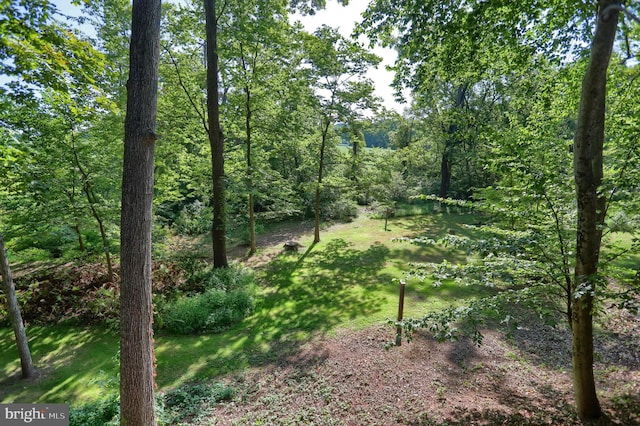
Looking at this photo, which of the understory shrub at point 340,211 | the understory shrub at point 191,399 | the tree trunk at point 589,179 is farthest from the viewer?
the understory shrub at point 340,211

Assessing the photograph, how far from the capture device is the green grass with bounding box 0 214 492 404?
17.4 feet

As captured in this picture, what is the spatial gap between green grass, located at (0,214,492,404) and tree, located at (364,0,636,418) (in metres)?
3.49

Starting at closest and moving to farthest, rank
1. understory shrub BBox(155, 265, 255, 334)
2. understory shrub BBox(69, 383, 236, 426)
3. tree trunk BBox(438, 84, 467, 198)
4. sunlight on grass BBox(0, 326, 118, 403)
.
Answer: understory shrub BBox(69, 383, 236, 426) < sunlight on grass BBox(0, 326, 118, 403) < understory shrub BBox(155, 265, 255, 334) < tree trunk BBox(438, 84, 467, 198)

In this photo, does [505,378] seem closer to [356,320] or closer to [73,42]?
[356,320]

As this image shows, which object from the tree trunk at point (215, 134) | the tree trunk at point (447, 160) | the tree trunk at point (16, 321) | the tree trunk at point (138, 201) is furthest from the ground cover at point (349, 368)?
the tree trunk at point (447, 160)

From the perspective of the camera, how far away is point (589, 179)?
298 cm

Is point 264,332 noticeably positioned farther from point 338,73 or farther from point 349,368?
point 338,73

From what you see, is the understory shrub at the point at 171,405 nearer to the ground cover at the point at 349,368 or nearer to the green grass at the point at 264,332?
the ground cover at the point at 349,368

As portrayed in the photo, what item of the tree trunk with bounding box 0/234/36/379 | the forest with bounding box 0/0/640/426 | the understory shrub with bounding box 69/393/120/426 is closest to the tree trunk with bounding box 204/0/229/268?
the forest with bounding box 0/0/640/426

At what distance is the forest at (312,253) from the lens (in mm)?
3166

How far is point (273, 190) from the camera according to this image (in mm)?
11266

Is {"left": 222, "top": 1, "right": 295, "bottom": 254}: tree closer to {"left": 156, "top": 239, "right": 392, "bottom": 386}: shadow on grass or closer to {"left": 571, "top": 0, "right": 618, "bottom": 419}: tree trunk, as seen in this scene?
{"left": 156, "top": 239, "right": 392, "bottom": 386}: shadow on grass

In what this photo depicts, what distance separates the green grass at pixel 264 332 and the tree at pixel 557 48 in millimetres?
3493
